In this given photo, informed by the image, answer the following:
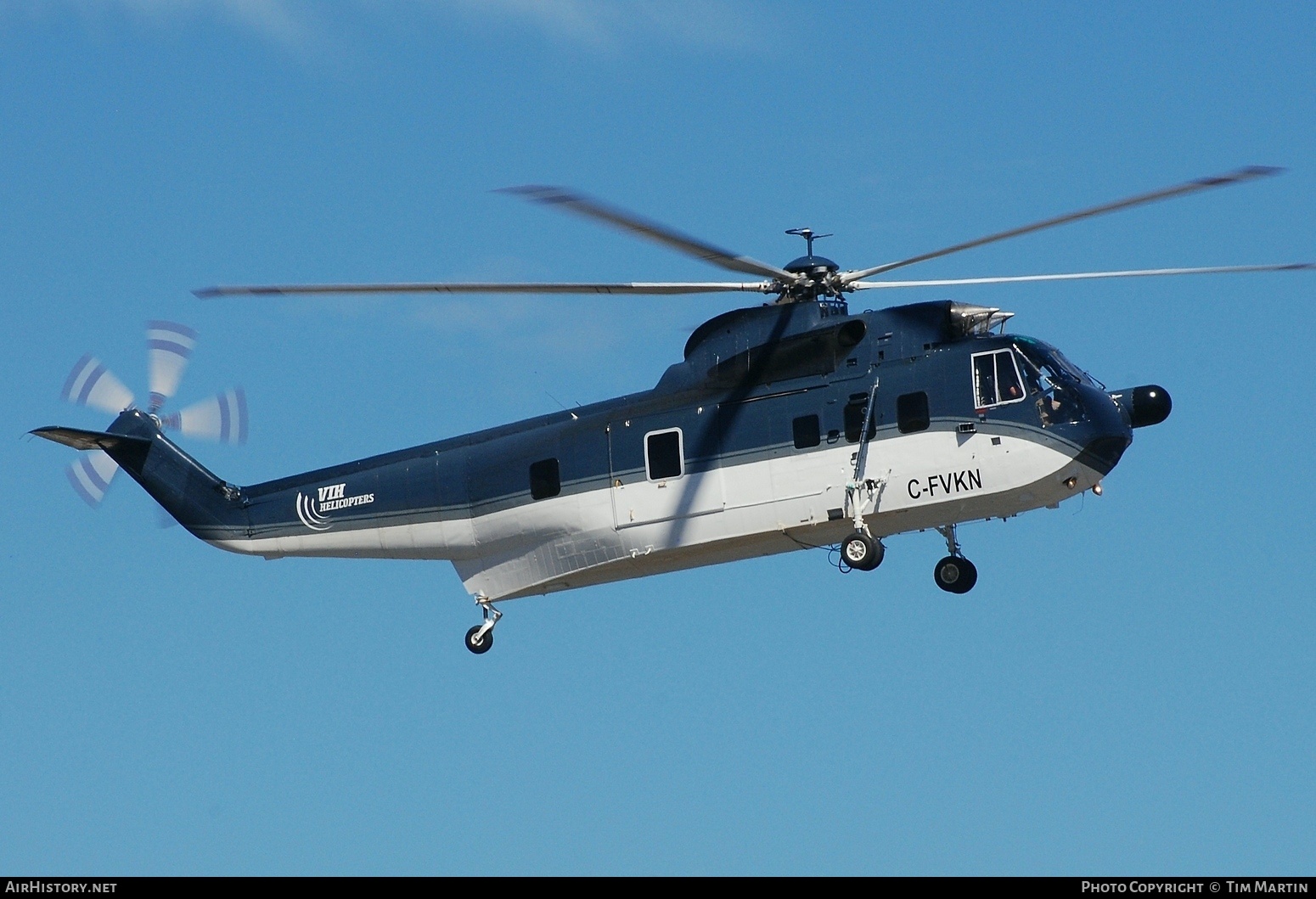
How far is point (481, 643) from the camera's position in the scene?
33.5 metres

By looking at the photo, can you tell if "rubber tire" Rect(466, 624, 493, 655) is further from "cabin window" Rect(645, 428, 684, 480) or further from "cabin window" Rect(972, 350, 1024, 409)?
"cabin window" Rect(972, 350, 1024, 409)

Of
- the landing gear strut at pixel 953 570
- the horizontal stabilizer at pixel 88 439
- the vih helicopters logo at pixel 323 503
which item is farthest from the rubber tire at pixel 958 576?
the horizontal stabilizer at pixel 88 439

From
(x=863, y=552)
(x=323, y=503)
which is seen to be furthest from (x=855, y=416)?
(x=323, y=503)

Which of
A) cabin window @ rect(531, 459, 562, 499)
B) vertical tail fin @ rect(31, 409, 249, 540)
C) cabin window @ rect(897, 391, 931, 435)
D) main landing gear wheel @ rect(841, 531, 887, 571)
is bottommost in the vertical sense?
main landing gear wheel @ rect(841, 531, 887, 571)

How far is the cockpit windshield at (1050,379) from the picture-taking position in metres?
29.0

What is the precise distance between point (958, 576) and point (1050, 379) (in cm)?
385

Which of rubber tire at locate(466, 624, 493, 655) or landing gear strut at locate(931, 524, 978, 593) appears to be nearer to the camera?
landing gear strut at locate(931, 524, 978, 593)

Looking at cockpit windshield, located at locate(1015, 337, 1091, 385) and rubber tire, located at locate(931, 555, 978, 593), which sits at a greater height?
cockpit windshield, located at locate(1015, 337, 1091, 385)

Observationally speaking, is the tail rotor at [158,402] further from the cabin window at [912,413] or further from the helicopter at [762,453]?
the cabin window at [912,413]

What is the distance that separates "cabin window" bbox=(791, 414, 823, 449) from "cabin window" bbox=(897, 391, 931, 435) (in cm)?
134

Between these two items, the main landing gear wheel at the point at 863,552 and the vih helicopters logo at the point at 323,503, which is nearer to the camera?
the main landing gear wheel at the point at 863,552

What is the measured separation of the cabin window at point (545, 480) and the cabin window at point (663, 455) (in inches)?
68.7

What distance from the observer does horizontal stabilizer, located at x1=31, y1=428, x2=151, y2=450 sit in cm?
3531

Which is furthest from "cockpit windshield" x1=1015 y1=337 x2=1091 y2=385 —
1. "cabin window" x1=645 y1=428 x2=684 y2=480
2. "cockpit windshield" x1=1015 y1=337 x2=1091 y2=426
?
"cabin window" x1=645 y1=428 x2=684 y2=480
